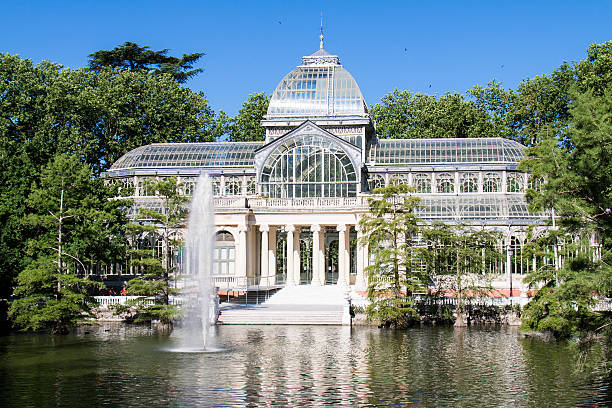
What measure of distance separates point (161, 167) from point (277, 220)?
14.0 m

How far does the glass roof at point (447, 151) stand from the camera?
66.9m

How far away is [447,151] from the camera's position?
68250mm

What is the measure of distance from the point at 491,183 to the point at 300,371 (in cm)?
4002

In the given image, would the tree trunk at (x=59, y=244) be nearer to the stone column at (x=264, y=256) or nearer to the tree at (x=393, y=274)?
the tree at (x=393, y=274)

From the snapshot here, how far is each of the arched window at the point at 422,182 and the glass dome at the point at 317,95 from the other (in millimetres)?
7476

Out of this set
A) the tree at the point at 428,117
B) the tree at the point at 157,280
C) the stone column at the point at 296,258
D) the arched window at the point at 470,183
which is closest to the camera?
the tree at the point at 157,280

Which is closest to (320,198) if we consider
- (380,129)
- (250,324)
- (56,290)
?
(250,324)

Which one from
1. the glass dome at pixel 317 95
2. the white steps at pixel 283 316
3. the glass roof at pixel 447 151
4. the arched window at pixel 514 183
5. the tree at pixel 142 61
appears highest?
the tree at pixel 142 61

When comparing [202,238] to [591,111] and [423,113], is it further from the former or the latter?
[423,113]

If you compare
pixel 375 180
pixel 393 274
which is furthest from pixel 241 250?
pixel 393 274

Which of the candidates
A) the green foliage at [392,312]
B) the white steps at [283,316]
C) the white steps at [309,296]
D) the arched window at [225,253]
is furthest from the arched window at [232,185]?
the green foliage at [392,312]

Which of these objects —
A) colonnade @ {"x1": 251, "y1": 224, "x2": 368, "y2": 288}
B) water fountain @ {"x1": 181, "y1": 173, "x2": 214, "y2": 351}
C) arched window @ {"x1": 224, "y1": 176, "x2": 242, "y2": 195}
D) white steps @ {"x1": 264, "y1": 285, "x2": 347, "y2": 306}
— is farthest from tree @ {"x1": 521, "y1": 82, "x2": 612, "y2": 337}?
arched window @ {"x1": 224, "y1": 176, "x2": 242, "y2": 195}

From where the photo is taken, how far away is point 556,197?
1041 inches

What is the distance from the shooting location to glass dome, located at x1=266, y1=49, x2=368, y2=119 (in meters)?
67.9
